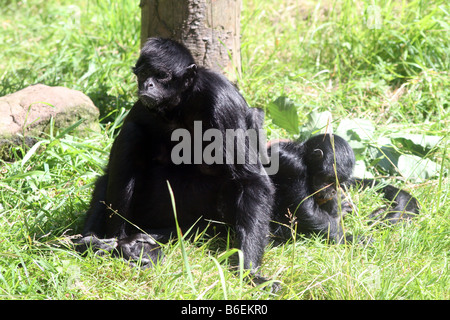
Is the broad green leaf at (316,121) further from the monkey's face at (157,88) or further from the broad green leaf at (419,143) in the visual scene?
the monkey's face at (157,88)

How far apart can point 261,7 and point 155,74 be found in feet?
16.7

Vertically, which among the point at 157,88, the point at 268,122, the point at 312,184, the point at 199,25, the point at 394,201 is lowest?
the point at 394,201

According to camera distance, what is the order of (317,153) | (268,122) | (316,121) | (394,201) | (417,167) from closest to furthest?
(317,153), (394,201), (417,167), (316,121), (268,122)

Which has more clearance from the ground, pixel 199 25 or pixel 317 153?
pixel 199 25

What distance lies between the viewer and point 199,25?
6.37 m

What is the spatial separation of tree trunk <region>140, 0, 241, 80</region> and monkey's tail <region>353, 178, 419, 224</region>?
2.19 metres

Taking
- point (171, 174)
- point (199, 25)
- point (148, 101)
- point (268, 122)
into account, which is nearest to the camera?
point (148, 101)

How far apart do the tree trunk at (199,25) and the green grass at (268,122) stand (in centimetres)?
68

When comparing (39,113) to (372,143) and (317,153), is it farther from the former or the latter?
(372,143)

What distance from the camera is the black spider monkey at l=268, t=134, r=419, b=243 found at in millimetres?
5328

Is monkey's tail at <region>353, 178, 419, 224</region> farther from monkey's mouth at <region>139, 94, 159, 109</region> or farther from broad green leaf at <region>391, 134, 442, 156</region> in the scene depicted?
monkey's mouth at <region>139, 94, 159, 109</region>

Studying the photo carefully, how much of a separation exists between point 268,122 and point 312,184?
5.65ft

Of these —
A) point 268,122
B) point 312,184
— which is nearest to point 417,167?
point 312,184

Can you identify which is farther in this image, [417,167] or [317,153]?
[417,167]
